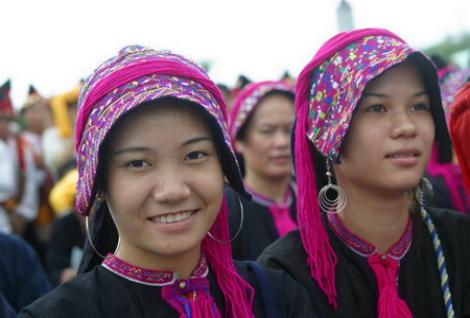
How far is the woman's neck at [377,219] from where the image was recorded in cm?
256

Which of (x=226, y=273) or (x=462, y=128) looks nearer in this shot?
(x=226, y=273)

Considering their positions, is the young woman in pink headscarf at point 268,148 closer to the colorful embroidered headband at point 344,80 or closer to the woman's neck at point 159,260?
the colorful embroidered headband at point 344,80

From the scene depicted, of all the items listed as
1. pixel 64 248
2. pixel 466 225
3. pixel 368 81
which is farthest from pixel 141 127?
pixel 64 248

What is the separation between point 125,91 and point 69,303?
0.63 meters

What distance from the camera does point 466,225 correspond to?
2627 millimetres

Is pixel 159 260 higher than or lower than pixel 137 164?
lower

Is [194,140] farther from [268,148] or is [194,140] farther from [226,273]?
[268,148]

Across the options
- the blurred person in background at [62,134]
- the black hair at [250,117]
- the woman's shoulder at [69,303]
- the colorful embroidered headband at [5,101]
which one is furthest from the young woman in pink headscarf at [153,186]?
the blurred person in background at [62,134]

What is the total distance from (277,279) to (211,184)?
0.45 m

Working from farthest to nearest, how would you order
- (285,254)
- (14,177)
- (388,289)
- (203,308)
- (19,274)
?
(14,177) < (19,274) < (285,254) < (388,289) < (203,308)

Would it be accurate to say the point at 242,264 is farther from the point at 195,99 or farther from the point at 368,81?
the point at 368,81

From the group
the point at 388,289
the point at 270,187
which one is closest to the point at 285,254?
the point at 388,289

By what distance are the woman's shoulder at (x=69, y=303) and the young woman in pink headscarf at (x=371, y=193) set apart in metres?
0.78

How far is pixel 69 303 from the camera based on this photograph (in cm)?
189
